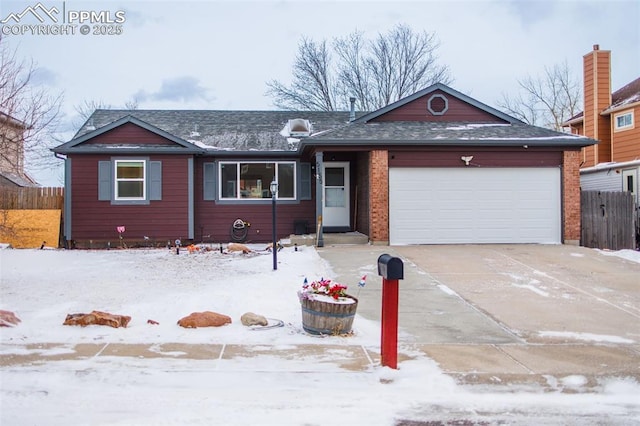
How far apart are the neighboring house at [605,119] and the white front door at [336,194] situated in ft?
29.7

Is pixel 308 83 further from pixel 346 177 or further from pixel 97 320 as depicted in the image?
pixel 97 320

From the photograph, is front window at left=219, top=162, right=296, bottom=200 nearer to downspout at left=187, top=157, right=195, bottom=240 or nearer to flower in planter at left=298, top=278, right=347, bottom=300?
downspout at left=187, top=157, right=195, bottom=240

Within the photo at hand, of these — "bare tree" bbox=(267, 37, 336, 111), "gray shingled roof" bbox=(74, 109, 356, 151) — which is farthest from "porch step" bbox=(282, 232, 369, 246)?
"bare tree" bbox=(267, 37, 336, 111)

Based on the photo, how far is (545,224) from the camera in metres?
14.5

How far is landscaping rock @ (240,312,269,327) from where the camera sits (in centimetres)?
663

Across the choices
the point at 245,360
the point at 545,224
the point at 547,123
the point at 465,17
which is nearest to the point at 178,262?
the point at 245,360

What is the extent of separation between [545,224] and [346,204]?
5665mm

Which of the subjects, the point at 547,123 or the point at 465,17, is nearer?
the point at 465,17

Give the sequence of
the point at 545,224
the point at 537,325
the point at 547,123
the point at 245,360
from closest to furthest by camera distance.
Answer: the point at 245,360
the point at 537,325
the point at 545,224
the point at 547,123

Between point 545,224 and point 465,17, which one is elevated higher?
point 465,17

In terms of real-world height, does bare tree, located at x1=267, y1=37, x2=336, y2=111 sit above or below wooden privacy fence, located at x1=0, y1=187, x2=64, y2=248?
above

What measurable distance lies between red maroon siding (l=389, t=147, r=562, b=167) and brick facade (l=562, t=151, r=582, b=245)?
10.3 inches

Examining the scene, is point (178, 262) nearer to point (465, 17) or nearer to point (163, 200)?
point (163, 200)

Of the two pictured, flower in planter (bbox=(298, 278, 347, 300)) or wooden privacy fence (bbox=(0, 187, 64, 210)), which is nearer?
flower in planter (bbox=(298, 278, 347, 300))
